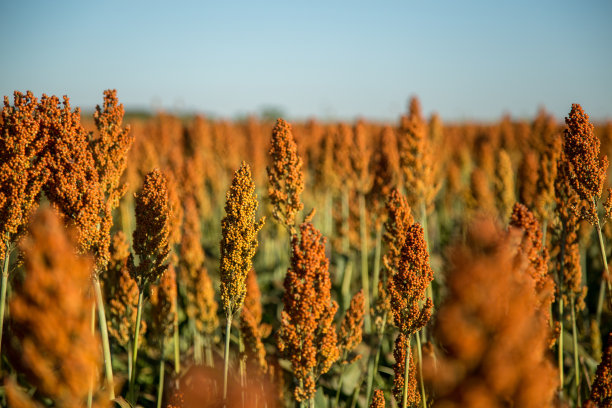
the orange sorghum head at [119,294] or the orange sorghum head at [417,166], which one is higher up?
the orange sorghum head at [417,166]

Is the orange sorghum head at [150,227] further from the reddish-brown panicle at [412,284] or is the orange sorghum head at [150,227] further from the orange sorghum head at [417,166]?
the orange sorghum head at [417,166]

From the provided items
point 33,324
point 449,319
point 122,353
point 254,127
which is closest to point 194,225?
point 122,353

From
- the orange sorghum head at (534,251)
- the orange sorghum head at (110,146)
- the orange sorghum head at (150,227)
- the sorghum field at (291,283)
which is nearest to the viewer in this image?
the sorghum field at (291,283)

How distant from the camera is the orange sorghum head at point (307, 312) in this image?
9.68ft

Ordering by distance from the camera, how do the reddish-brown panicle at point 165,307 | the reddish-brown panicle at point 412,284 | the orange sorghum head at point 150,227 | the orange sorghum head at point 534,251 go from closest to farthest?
the reddish-brown panicle at point 412,284, the orange sorghum head at point 534,251, the orange sorghum head at point 150,227, the reddish-brown panicle at point 165,307

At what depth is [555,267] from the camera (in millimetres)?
4711

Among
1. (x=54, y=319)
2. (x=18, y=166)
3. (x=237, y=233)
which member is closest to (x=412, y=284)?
(x=237, y=233)

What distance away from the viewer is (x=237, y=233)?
11.0ft

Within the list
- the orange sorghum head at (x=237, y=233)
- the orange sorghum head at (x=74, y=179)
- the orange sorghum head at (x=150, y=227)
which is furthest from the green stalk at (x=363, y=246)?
the orange sorghum head at (x=74, y=179)

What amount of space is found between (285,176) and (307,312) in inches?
57.2

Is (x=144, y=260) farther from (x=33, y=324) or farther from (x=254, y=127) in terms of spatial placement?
(x=254, y=127)

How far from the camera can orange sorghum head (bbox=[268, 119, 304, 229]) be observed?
3969 mm

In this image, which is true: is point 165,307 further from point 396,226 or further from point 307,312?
point 396,226

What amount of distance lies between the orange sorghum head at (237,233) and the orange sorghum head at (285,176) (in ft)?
1.77
